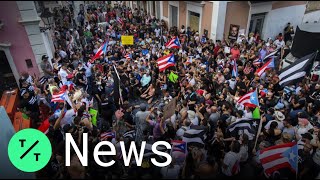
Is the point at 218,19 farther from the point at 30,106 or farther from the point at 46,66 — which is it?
the point at 30,106

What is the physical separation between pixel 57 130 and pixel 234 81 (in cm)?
621

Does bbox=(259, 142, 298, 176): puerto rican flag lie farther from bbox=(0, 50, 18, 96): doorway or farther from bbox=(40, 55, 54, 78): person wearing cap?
bbox=(0, 50, 18, 96): doorway

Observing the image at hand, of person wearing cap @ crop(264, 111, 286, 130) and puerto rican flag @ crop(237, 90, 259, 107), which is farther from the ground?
puerto rican flag @ crop(237, 90, 259, 107)

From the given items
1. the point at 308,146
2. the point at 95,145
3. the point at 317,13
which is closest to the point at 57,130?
the point at 95,145

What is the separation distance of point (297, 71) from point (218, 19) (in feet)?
27.5

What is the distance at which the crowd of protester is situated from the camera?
568 cm

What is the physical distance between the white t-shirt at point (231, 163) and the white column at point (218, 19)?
38.5 ft

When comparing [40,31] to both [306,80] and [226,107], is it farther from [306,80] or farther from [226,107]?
[306,80]

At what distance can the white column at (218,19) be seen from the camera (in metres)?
15.4

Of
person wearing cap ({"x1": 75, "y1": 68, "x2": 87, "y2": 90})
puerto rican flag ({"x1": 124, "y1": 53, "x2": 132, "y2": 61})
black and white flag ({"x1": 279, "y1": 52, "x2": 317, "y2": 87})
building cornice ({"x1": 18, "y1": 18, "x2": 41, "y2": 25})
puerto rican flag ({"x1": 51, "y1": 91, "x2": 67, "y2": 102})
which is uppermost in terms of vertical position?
building cornice ({"x1": 18, "y1": 18, "x2": 41, "y2": 25})

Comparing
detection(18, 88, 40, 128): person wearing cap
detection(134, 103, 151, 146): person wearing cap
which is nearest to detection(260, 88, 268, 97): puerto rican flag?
detection(134, 103, 151, 146): person wearing cap

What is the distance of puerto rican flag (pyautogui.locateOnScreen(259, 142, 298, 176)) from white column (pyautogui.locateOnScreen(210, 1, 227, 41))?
38.3 ft

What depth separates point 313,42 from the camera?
11.6 metres

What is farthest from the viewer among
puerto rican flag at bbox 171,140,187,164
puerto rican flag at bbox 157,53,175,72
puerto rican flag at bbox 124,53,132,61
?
puerto rican flag at bbox 124,53,132,61
